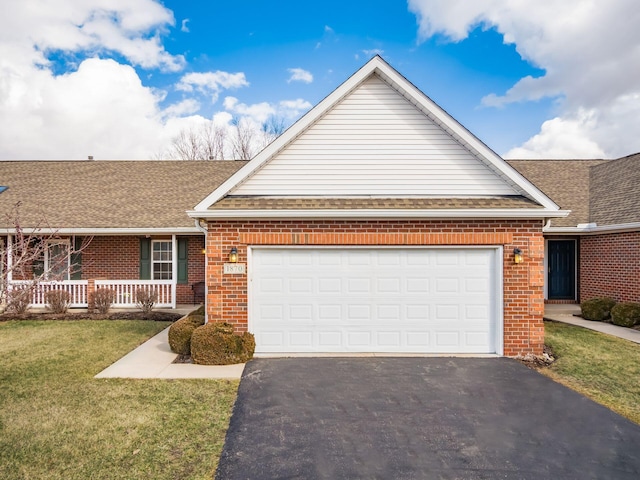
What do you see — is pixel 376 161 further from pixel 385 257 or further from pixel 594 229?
pixel 594 229

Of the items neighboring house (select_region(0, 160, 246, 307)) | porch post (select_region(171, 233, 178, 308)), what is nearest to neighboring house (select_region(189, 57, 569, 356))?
neighboring house (select_region(0, 160, 246, 307))

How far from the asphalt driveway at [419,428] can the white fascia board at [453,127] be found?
3.97 metres

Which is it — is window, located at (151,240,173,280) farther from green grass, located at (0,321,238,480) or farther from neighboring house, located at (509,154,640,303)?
neighboring house, located at (509,154,640,303)

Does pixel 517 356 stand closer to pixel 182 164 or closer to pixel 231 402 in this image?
pixel 231 402

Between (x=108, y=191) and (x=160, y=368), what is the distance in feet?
36.2

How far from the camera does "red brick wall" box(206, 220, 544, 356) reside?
7.82m

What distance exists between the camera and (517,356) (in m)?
7.80

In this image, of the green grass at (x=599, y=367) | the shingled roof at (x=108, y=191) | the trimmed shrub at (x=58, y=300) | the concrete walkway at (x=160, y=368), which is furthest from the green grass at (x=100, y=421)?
the shingled roof at (x=108, y=191)

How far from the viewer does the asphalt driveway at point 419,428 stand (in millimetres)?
4004

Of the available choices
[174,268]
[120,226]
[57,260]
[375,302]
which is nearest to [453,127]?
[375,302]

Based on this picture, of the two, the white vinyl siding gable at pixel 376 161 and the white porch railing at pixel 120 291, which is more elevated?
the white vinyl siding gable at pixel 376 161

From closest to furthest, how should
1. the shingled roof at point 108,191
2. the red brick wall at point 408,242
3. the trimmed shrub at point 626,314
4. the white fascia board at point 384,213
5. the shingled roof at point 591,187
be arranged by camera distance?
the white fascia board at point 384,213
the red brick wall at point 408,242
the trimmed shrub at point 626,314
the shingled roof at point 591,187
the shingled roof at point 108,191

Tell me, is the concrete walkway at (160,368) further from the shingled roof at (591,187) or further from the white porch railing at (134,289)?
the shingled roof at (591,187)

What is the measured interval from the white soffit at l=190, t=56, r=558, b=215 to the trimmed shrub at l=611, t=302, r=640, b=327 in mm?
5891
